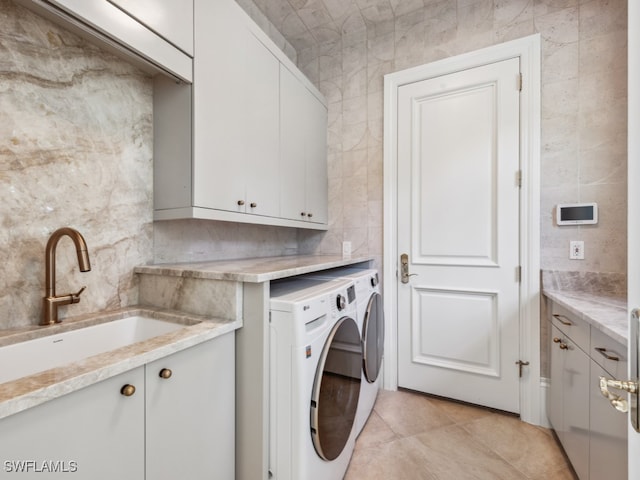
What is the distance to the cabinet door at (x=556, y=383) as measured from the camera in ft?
5.10

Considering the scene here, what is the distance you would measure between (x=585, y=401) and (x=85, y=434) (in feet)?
5.75

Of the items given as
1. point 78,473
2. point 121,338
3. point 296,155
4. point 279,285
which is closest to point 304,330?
point 279,285

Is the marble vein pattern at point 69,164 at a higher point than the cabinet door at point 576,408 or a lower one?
higher

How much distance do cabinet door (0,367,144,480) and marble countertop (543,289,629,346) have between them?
1.36 m

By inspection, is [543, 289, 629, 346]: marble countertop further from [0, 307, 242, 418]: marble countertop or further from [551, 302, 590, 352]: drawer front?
[0, 307, 242, 418]: marble countertop

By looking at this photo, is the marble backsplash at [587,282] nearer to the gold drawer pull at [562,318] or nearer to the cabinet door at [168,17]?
the gold drawer pull at [562,318]

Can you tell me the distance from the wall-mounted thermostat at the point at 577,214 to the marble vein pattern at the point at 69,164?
2.29 metres

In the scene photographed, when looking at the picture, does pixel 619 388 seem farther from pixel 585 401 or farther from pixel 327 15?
pixel 327 15

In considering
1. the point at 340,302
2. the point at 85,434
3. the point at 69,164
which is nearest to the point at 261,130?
the point at 69,164

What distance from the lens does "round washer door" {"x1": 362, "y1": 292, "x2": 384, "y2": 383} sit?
5.41 feet

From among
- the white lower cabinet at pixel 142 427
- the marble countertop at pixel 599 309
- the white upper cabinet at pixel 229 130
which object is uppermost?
the white upper cabinet at pixel 229 130

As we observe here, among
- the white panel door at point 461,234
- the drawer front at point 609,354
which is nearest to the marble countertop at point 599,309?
the drawer front at point 609,354

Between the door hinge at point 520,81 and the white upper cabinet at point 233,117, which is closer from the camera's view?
the white upper cabinet at point 233,117

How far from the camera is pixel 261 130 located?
5.61 ft
